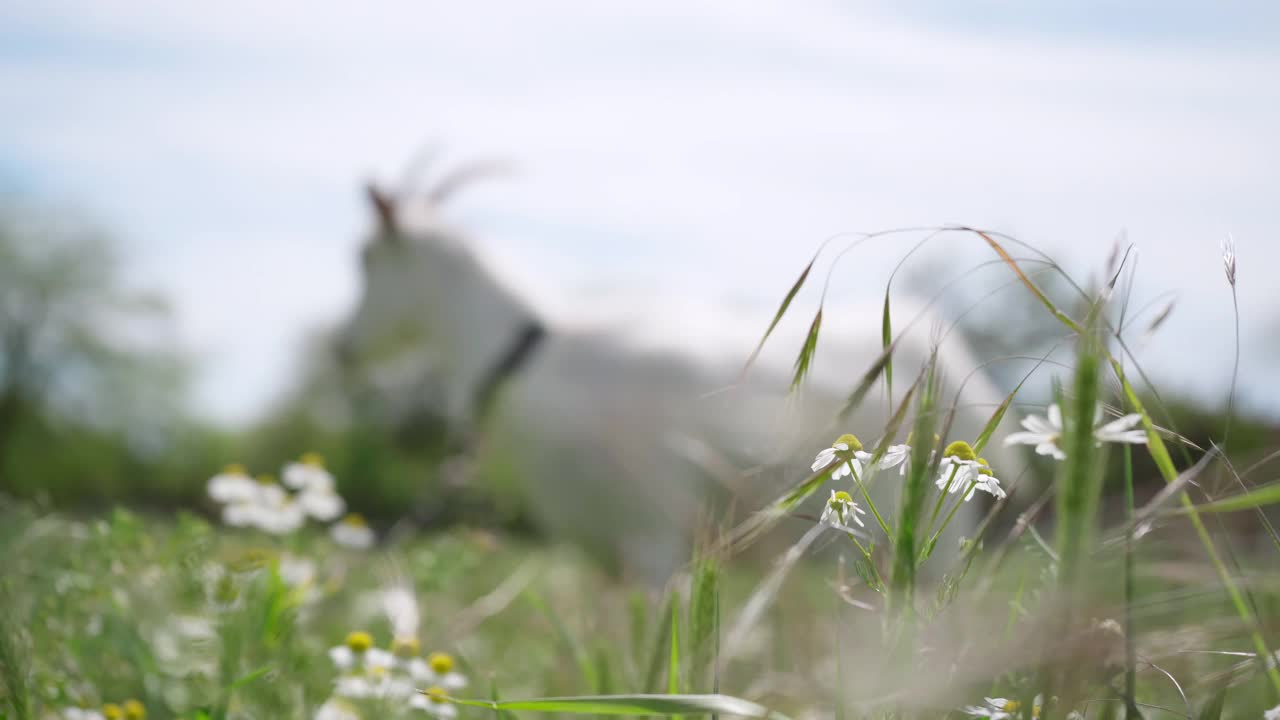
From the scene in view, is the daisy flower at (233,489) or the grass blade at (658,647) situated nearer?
the grass blade at (658,647)

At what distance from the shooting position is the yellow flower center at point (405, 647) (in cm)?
113

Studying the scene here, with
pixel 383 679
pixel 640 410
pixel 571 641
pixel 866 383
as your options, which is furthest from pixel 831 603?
pixel 640 410

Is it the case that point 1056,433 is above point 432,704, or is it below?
above

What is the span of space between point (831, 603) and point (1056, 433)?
70cm

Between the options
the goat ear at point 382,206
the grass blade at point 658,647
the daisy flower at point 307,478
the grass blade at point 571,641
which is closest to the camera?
the grass blade at point 658,647

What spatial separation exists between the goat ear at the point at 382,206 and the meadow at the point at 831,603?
201 centimetres

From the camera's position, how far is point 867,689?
2.24 ft

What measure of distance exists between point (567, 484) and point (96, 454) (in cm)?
578

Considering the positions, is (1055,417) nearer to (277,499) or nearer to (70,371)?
(277,499)

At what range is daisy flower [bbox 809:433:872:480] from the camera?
29.5 inches

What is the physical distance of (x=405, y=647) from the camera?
1182mm

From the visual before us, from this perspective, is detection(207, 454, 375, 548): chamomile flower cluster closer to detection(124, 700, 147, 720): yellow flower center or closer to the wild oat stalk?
detection(124, 700, 147, 720): yellow flower center

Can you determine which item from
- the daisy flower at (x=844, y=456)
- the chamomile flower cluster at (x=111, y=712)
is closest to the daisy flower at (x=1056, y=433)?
the daisy flower at (x=844, y=456)

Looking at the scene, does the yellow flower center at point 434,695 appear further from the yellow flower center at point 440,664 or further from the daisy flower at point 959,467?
the daisy flower at point 959,467
